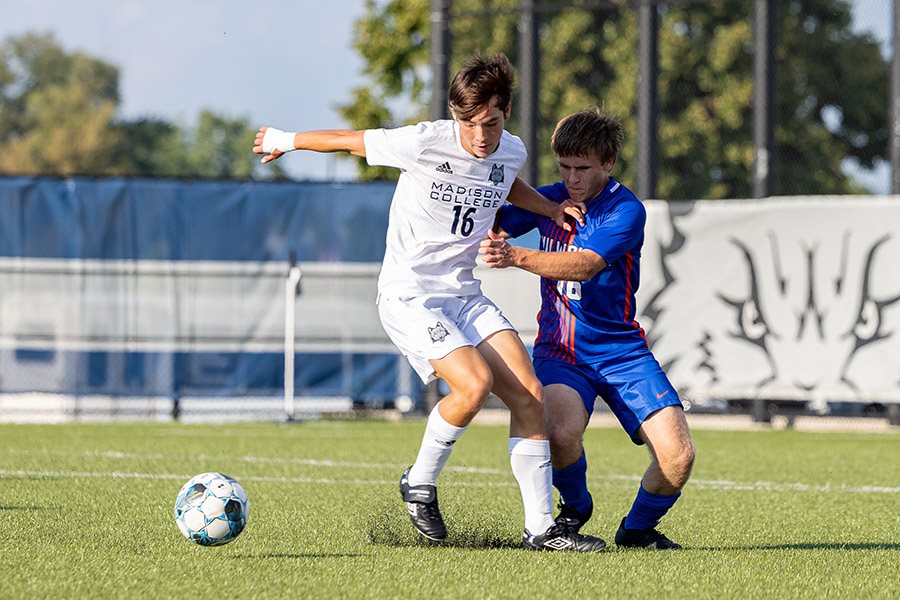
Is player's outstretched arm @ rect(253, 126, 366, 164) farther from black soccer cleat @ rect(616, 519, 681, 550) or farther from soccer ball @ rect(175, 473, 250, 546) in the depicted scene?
black soccer cleat @ rect(616, 519, 681, 550)

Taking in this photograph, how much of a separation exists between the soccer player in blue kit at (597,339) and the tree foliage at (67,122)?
2266 inches

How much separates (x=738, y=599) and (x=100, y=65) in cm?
8279

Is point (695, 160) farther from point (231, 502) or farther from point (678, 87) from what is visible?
A: point (231, 502)

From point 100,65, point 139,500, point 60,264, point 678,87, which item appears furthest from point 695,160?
point 100,65

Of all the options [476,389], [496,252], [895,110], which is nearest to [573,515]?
[476,389]

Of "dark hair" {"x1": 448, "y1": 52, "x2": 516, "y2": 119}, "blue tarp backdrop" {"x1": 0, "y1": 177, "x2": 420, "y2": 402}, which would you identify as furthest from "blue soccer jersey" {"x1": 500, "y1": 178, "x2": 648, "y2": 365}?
"blue tarp backdrop" {"x1": 0, "y1": 177, "x2": 420, "y2": 402}

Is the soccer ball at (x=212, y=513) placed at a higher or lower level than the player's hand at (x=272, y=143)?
lower

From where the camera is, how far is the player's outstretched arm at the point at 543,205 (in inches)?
213

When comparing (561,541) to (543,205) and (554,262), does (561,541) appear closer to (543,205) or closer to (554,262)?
(554,262)

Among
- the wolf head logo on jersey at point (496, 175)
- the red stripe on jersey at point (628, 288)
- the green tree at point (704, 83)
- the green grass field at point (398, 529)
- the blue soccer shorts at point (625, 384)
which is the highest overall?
the green tree at point (704, 83)

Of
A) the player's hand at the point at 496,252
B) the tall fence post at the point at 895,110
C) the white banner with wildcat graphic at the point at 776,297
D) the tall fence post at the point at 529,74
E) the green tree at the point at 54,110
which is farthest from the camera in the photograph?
the green tree at the point at 54,110

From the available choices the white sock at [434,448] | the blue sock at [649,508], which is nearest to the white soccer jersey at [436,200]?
the white sock at [434,448]

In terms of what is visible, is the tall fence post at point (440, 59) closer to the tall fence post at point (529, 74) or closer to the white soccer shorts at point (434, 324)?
the tall fence post at point (529, 74)

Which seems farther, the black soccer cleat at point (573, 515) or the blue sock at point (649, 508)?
the black soccer cleat at point (573, 515)
